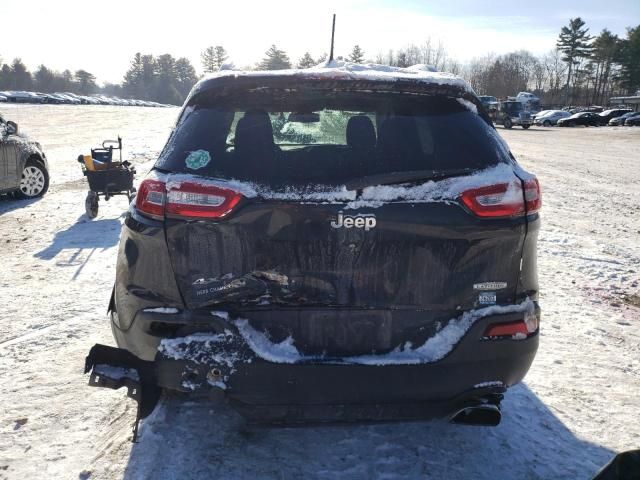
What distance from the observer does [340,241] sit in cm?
227

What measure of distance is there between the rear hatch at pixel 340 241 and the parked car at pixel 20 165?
324 inches

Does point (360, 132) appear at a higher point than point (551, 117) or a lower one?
lower

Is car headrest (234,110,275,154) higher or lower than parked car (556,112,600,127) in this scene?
lower

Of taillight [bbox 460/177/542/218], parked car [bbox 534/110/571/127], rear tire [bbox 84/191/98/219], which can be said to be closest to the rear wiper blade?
taillight [bbox 460/177/542/218]

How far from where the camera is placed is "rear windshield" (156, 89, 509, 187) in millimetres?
2381

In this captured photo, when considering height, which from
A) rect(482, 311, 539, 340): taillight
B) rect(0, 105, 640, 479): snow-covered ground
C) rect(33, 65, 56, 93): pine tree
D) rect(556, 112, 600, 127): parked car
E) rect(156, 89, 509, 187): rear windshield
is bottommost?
rect(0, 105, 640, 479): snow-covered ground

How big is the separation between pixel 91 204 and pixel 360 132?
6518 mm

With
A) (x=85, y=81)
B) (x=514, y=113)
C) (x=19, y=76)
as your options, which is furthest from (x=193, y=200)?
(x=85, y=81)

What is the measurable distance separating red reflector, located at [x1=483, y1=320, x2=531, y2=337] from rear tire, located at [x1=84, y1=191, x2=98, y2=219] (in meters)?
7.18

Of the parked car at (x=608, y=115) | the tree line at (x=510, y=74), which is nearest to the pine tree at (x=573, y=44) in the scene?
the tree line at (x=510, y=74)

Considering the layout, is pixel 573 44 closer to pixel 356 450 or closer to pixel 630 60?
pixel 630 60

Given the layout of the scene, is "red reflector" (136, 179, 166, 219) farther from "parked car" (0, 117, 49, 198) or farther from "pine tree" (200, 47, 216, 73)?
"pine tree" (200, 47, 216, 73)

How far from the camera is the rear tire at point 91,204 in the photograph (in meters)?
8.12

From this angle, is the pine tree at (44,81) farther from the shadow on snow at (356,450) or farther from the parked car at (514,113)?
the shadow on snow at (356,450)
